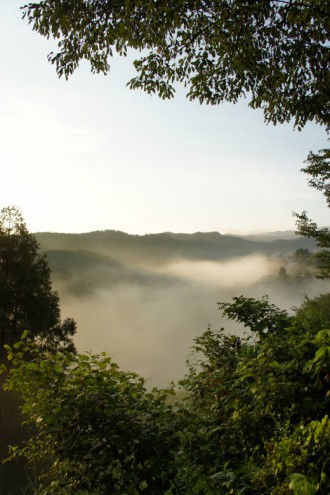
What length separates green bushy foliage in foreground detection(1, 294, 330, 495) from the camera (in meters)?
2.79

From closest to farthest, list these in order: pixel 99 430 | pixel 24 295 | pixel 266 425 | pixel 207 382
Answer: pixel 99 430, pixel 266 425, pixel 207 382, pixel 24 295

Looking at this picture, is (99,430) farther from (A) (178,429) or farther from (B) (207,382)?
(B) (207,382)

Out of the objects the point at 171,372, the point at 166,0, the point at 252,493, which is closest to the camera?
the point at 252,493

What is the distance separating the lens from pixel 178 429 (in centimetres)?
352

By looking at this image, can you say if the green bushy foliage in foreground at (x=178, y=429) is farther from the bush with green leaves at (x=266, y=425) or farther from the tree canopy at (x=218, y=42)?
the tree canopy at (x=218, y=42)

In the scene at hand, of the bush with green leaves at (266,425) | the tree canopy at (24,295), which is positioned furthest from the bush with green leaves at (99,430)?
the tree canopy at (24,295)

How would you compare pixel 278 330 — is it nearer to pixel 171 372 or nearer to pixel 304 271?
pixel 304 271

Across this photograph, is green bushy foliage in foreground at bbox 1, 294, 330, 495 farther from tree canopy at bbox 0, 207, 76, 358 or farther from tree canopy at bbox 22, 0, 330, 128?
tree canopy at bbox 0, 207, 76, 358

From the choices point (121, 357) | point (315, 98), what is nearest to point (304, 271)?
point (121, 357)

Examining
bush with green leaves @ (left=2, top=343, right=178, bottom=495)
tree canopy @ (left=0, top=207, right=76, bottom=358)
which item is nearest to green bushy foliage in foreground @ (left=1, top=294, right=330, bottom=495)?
bush with green leaves @ (left=2, top=343, right=178, bottom=495)

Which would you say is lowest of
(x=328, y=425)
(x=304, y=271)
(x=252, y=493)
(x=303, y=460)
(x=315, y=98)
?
(x=304, y=271)

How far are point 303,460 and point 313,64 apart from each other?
7526 millimetres

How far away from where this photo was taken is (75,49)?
23.8 feet

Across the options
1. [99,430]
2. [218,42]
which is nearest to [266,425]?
[99,430]
